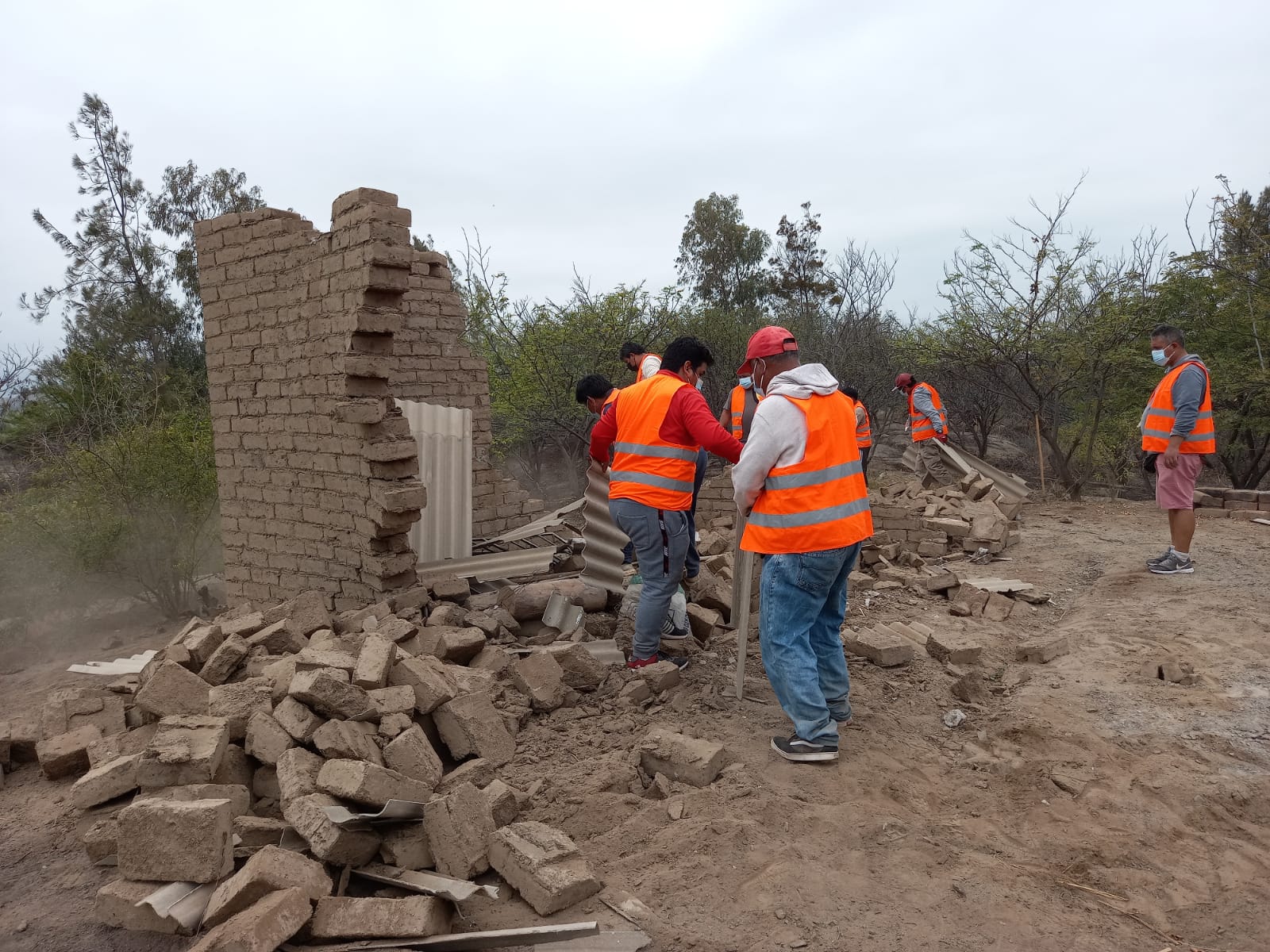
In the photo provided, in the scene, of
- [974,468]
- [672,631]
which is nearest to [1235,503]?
[974,468]

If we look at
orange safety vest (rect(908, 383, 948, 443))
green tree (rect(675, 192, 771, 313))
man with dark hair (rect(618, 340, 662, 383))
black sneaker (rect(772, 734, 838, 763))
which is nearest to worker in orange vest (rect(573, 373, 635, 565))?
man with dark hair (rect(618, 340, 662, 383))

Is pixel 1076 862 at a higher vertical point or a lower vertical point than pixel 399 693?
lower

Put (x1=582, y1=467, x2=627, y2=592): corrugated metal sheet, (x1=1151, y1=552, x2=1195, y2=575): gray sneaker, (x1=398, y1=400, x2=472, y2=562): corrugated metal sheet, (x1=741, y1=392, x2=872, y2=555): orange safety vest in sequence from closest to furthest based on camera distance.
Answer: (x1=741, y1=392, x2=872, y2=555): orange safety vest
(x1=582, y1=467, x2=627, y2=592): corrugated metal sheet
(x1=398, y1=400, x2=472, y2=562): corrugated metal sheet
(x1=1151, y1=552, x2=1195, y2=575): gray sneaker

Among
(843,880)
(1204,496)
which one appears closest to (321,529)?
(843,880)

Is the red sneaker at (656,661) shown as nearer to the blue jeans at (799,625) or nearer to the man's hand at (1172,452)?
the blue jeans at (799,625)

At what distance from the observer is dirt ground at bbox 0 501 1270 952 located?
2604mm

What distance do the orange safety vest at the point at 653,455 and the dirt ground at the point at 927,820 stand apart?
1110 millimetres

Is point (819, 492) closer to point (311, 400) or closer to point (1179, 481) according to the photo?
point (311, 400)

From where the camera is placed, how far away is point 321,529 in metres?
5.91

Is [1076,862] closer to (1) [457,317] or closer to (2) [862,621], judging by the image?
(2) [862,621]

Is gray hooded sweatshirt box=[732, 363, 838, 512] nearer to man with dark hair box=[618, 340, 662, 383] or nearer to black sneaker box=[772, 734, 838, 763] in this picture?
black sneaker box=[772, 734, 838, 763]

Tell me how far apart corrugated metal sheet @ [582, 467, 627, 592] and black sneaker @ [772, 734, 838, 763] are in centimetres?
247

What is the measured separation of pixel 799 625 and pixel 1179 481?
4.62 metres

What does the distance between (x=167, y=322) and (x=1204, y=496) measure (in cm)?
2243
